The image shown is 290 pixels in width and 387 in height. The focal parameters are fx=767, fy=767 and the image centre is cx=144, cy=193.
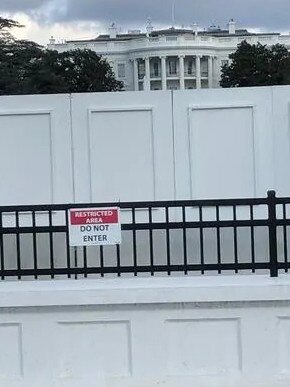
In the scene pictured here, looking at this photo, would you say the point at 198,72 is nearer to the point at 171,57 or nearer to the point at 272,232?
the point at 171,57

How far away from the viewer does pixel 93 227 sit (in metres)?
4.97

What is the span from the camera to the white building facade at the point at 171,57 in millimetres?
110750

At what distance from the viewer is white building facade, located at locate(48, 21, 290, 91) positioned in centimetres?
11075

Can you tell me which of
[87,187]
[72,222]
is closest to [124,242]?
[87,187]

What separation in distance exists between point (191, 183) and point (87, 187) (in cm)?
120

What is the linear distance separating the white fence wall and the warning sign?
3.86 meters

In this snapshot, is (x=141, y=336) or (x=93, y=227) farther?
(x=93, y=227)

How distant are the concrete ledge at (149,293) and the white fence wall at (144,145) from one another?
13.5 feet

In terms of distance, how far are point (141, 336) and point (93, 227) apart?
764mm

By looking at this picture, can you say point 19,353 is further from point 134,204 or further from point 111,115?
point 111,115

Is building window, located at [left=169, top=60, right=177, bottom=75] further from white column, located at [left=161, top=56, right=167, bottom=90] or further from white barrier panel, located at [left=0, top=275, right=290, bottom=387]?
white barrier panel, located at [left=0, top=275, right=290, bottom=387]

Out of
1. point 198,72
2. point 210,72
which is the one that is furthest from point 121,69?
point 210,72

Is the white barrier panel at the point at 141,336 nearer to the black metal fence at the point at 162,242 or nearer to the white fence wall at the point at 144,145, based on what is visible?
the black metal fence at the point at 162,242

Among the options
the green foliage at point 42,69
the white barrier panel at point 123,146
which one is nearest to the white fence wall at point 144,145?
the white barrier panel at point 123,146
